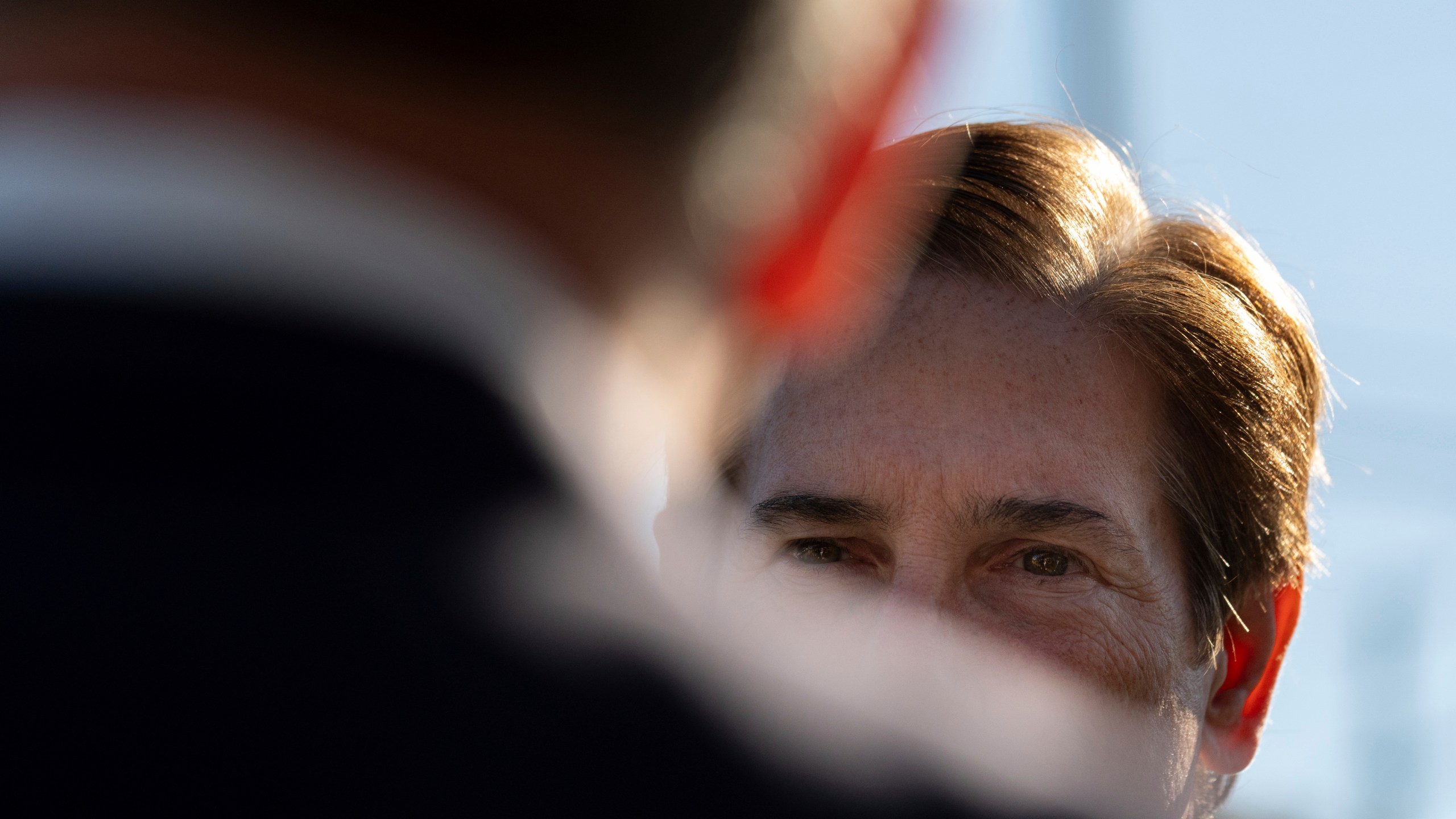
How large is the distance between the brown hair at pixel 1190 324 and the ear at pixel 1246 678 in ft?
0.18

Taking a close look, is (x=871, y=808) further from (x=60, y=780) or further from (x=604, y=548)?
(x=60, y=780)

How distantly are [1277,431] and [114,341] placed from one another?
2424 mm

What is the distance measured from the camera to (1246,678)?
253cm

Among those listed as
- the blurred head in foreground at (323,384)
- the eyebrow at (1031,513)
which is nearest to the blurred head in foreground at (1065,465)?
the eyebrow at (1031,513)

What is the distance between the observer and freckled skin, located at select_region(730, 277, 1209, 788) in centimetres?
227

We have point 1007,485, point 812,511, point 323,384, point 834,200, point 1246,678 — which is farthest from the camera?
point 1246,678

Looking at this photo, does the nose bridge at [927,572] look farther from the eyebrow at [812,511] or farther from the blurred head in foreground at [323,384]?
the blurred head in foreground at [323,384]

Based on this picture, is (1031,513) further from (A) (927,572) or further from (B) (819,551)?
(B) (819,551)

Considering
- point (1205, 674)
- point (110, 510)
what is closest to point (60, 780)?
point (110, 510)

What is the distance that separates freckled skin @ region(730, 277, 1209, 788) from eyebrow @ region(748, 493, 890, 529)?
1cm

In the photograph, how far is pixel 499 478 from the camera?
2.08 ft

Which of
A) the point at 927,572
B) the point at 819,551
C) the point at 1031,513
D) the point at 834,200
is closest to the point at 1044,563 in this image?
the point at 1031,513

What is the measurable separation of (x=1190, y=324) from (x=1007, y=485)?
0.58m

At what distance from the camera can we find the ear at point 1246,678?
248 centimetres
